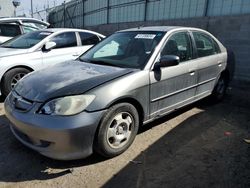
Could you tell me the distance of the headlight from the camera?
2.95 meters

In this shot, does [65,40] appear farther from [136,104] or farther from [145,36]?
[136,104]

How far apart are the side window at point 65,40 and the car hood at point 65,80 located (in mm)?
2508

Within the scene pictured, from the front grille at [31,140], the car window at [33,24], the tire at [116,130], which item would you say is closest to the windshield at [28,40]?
the car window at [33,24]

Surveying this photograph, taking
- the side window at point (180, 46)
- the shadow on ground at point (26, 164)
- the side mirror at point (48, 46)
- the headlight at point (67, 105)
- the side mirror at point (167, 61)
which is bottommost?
the shadow on ground at point (26, 164)

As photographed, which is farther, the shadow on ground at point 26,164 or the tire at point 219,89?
the tire at point 219,89

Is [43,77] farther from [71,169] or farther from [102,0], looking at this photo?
[102,0]

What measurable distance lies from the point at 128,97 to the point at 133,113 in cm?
25

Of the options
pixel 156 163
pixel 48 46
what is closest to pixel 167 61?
pixel 156 163

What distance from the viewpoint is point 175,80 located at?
4102 mm

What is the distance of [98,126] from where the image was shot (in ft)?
10.1

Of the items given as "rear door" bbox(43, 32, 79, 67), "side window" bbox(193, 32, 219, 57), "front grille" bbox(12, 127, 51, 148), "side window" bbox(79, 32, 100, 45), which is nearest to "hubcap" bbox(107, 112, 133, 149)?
"front grille" bbox(12, 127, 51, 148)

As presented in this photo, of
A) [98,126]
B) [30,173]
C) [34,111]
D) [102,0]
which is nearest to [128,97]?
[98,126]

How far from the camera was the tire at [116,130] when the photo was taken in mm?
3145

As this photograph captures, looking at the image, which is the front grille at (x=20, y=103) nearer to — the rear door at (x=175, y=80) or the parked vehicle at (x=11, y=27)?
the rear door at (x=175, y=80)
